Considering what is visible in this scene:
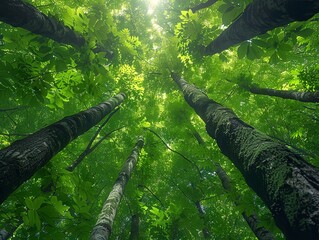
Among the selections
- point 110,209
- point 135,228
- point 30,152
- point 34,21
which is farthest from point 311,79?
point 135,228

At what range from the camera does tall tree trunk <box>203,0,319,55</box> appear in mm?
1566

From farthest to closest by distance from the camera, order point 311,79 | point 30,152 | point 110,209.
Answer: point 311,79 → point 110,209 → point 30,152

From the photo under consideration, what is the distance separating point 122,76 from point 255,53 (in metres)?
4.39

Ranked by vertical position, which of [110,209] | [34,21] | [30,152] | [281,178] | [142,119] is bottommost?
[281,178]

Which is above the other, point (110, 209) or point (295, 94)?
point (295, 94)

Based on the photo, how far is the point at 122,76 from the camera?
6746mm

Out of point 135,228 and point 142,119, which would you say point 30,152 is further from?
point 135,228

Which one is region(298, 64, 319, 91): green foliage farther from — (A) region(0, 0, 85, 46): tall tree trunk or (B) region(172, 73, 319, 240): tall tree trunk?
(A) region(0, 0, 85, 46): tall tree trunk

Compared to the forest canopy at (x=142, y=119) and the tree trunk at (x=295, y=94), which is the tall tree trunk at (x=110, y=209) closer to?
the forest canopy at (x=142, y=119)

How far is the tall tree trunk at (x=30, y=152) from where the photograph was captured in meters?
1.59

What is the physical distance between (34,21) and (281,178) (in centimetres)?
297

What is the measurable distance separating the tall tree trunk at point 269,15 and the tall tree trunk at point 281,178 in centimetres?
87

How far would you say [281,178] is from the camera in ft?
4.19

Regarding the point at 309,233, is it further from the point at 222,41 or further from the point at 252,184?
the point at 222,41
